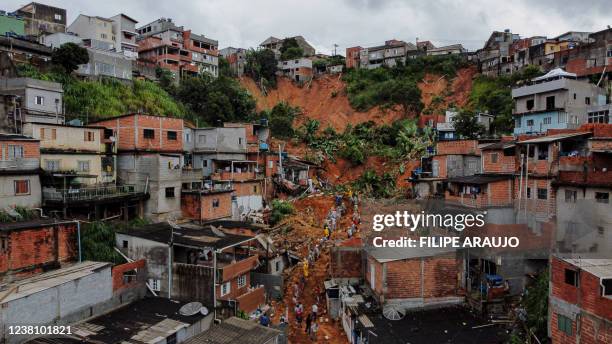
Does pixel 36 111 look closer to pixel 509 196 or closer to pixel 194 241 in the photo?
pixel 194 241

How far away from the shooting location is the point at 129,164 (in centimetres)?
2750

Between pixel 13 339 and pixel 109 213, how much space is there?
1112 centimetres

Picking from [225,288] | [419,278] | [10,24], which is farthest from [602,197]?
[10,24]

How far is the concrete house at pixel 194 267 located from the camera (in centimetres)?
1956

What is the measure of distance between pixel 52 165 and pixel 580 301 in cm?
2456

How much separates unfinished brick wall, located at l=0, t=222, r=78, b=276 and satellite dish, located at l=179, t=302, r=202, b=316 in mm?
6225

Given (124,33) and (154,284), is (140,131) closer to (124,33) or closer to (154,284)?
(154,284)

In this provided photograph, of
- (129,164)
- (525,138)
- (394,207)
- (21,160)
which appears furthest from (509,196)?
(21,160)

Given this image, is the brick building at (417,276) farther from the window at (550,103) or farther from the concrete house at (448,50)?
the concrete house at (448,50)

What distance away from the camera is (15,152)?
70.0ft

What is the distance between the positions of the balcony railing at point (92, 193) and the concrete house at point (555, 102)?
97.1ft

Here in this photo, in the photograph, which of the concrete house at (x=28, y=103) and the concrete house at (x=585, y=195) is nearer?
the concrete house at (x=585, y=195)

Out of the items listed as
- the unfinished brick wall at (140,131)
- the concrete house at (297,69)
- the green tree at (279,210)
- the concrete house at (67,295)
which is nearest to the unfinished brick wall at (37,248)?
the concrete house at (67,295)

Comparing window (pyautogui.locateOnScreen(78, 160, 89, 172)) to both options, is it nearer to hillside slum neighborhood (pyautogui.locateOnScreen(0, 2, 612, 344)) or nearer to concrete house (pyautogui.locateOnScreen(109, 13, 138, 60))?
hillside slum neighborhood (pyautogui.locateOnScreen(0, 2, 612, 344))
